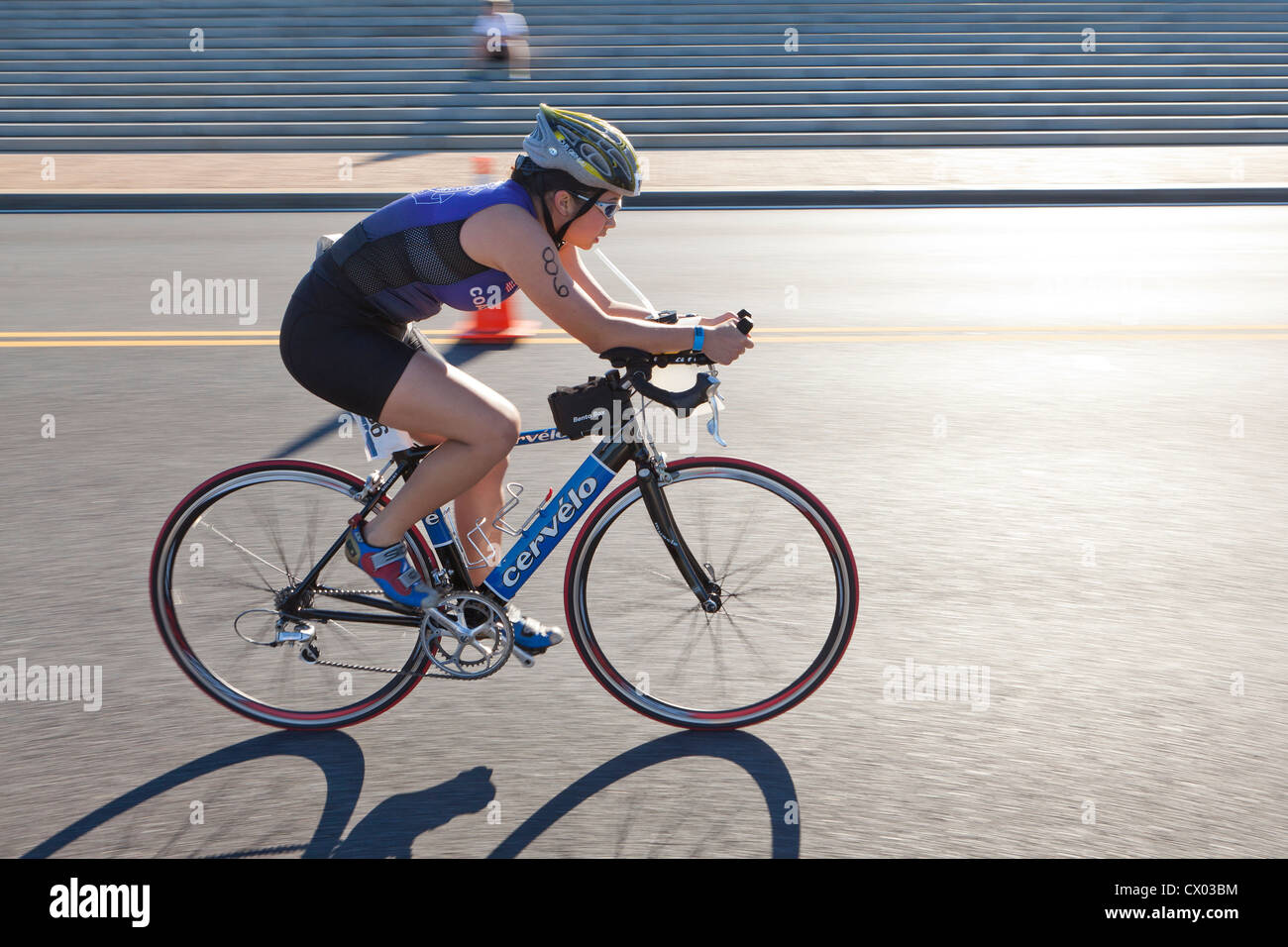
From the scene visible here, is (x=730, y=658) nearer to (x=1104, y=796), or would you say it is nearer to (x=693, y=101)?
(x=1104, y=796)

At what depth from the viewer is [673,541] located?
3652 millimetres

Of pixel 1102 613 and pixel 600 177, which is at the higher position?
pixel 600 177

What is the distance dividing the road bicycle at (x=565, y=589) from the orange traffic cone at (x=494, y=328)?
4227mm

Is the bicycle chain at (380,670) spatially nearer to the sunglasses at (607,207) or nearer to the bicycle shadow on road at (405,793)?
the bicycle shadow on road at (405,793)

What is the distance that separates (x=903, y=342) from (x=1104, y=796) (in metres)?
4.78

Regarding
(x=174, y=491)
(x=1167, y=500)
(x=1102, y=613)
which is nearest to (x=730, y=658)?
(x=1102, y=613)

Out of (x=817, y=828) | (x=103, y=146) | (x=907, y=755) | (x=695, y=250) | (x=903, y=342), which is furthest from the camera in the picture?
(x=103, y=146)

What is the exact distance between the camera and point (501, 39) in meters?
18.8

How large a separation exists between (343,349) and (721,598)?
1.35 meters

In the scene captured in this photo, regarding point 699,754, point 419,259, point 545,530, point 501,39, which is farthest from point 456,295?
point 501,39

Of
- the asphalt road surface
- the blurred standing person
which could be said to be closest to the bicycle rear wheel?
the asphalt road surface

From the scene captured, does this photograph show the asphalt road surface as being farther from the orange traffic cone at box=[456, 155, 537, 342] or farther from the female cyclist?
the female cyclist

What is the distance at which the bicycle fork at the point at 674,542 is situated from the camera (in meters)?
3.54

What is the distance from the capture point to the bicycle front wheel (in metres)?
3.56
